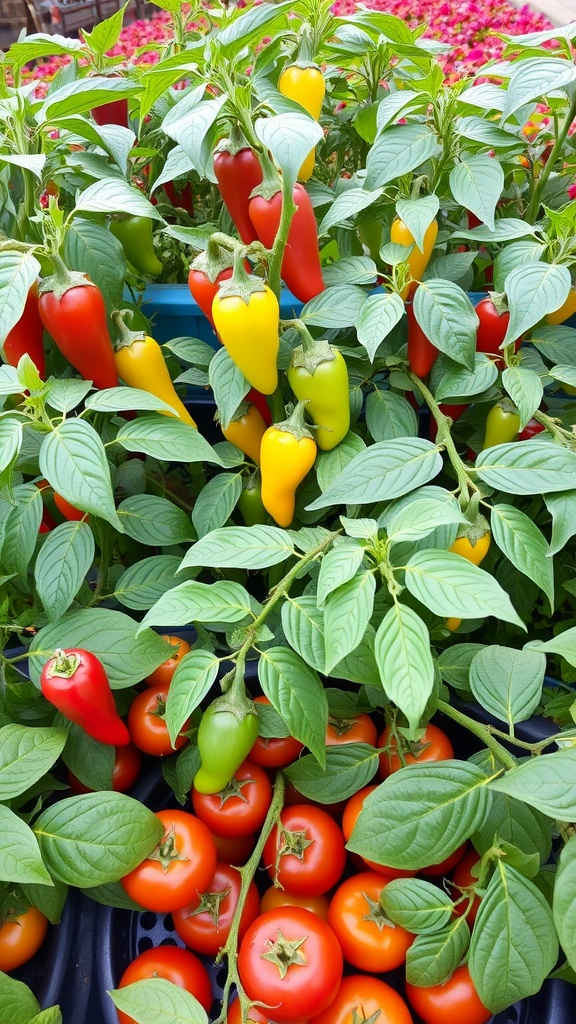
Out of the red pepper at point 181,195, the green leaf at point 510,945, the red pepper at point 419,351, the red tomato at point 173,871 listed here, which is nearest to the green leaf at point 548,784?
the green leaf at point 510,945

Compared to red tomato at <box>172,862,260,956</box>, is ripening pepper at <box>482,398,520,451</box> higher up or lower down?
higher up

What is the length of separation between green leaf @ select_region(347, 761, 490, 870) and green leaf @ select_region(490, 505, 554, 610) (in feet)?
0.62

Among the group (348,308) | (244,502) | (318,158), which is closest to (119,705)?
(244,502)

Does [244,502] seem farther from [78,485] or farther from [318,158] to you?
[318,158]

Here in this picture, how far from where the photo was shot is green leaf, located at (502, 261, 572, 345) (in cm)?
68

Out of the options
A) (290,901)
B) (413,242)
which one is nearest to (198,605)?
(290,901)

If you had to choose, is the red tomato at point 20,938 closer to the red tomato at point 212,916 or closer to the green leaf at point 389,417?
the red tomato at point 212,916

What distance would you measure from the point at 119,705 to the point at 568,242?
730 millimetres

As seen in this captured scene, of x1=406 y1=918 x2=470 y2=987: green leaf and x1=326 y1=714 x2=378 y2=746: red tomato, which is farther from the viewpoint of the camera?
x1=326 y1=714 x2=378 y2=746: red tomato

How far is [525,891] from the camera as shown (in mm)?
561

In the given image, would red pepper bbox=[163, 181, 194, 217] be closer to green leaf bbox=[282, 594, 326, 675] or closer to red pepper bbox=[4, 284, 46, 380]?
red pepper bbox=[4, 284, 46, 380]

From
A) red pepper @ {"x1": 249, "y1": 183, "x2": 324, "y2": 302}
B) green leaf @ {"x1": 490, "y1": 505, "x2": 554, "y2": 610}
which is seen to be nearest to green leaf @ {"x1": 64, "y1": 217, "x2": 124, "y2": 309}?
red pepper @ {"x1": 249, "y1": 183, "x2": 324, "y2": 302}

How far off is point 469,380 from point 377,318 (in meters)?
0.13

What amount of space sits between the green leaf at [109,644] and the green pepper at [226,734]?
9 centimetres
